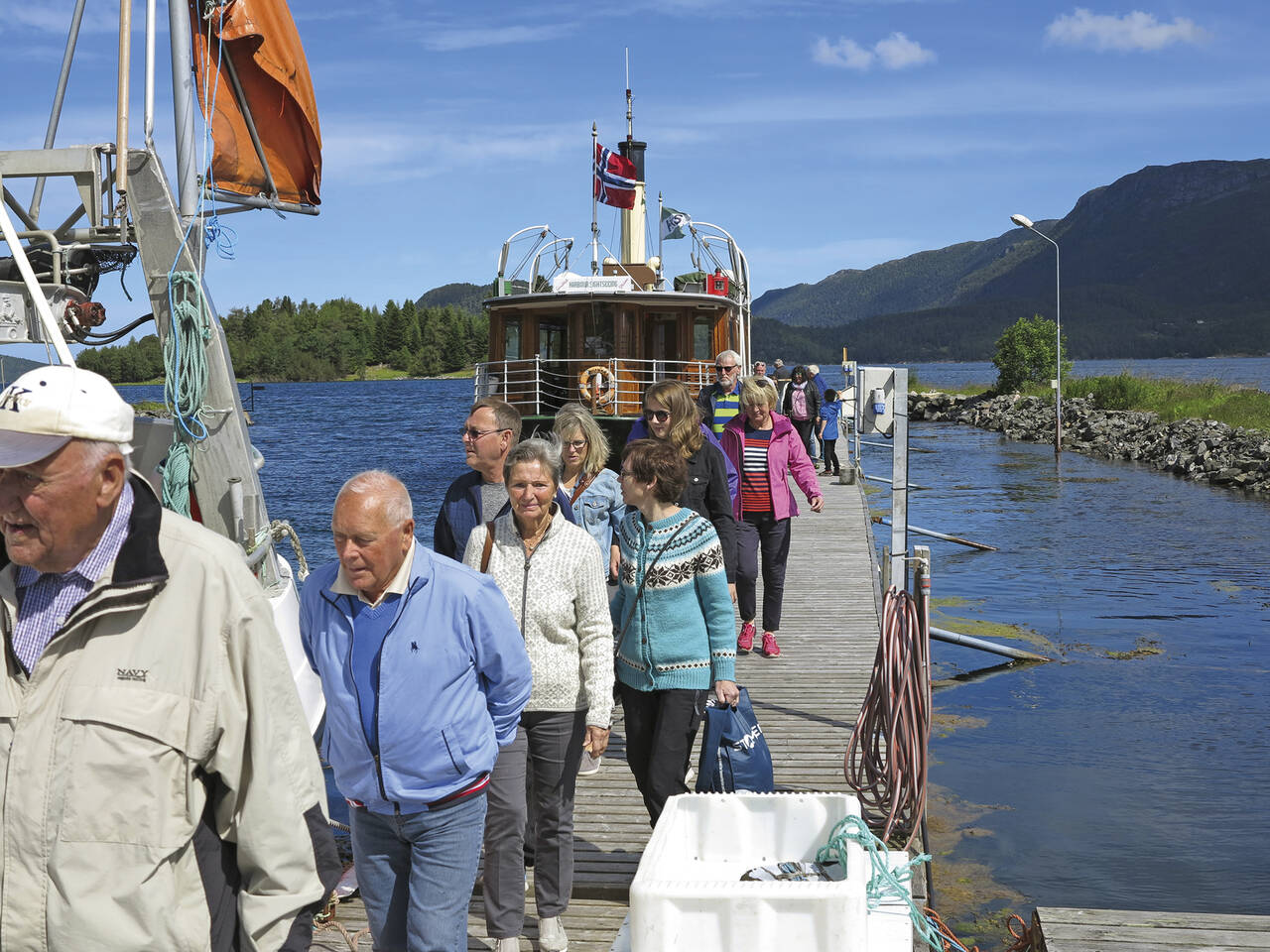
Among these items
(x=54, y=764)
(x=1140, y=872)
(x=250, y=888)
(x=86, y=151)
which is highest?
(x=86, y=151)

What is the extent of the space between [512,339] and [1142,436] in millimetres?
24188

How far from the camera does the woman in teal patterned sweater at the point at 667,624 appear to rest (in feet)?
14.9

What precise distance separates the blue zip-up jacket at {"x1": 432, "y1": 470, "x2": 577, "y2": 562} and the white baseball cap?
280 cm

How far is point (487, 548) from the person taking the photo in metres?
4.23

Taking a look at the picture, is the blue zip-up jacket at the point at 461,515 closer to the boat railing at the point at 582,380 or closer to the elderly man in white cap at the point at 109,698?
the elderly man in white cap at the point at 109,698

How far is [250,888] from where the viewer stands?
221 centimetres

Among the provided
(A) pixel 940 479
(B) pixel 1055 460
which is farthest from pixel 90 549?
(B) pixel 1055 460

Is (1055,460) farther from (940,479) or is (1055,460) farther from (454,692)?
(454,692)

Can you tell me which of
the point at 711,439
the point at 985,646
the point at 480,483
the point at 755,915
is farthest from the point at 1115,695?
the point at 755,915

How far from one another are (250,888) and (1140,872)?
6.01m

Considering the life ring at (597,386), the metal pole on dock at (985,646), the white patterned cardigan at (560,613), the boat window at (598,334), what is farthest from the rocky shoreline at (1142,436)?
the white patterned cardigan at (560,613)

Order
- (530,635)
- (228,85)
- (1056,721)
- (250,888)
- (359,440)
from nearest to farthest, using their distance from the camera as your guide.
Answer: (250,888) → (530,635) → (228,85) → (1056,721) → (359,440)

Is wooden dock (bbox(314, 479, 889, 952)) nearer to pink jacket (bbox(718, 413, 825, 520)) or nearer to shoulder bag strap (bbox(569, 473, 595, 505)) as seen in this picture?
pink jacket (bbox(718, 413, 825, 520))

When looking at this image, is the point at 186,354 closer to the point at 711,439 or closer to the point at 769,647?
the point at 711,439
